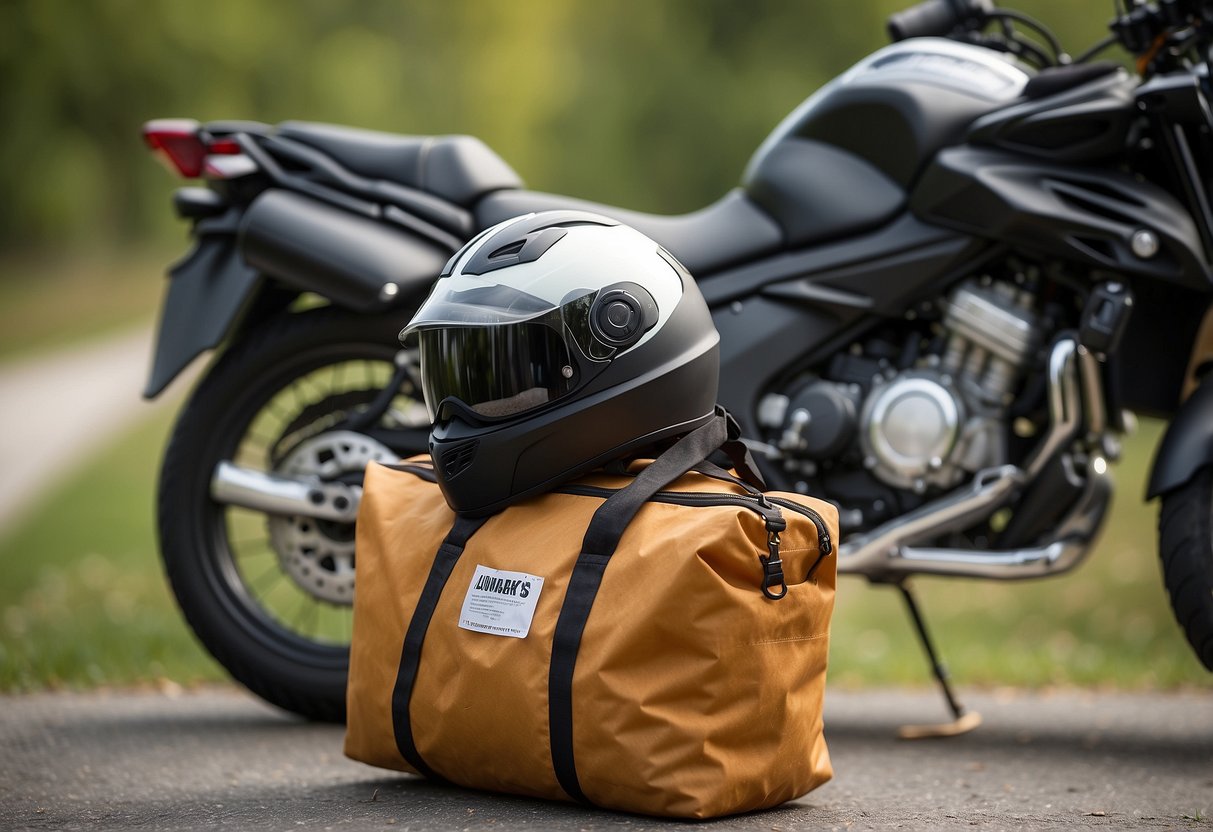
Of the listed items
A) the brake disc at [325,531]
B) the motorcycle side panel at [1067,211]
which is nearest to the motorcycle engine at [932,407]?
the motorcycle side panel at [1067,211]

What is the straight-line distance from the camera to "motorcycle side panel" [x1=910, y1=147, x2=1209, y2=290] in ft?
9.17

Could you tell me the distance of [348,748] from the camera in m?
2.30

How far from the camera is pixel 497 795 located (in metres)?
2.24

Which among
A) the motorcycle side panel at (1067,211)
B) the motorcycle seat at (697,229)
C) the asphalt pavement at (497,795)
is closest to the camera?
the asphalt pavement at (497,795)

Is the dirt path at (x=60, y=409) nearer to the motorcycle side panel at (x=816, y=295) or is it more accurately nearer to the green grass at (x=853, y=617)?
the green grass at (x=853, y=617)

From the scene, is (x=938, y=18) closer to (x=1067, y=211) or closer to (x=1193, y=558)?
(x=1067, y=211)

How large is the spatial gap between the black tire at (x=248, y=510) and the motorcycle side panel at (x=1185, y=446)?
1.67 m

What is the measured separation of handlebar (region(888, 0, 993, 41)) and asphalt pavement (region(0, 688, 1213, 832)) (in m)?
1.74

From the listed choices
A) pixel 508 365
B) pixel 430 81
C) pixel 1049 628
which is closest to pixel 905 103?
pixel 508 365

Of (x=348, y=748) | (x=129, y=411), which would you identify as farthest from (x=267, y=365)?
(x=129, y=411)

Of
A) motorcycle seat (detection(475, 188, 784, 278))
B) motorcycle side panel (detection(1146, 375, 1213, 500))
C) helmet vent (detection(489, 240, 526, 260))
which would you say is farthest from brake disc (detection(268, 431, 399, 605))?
motorcycle side panel (detection(1146, 375, 1213, 500))

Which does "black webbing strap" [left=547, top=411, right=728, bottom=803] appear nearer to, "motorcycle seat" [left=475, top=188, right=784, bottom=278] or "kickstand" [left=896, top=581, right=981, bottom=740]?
"motorcycle seat" [left=475, top=188, right=784, bottom=278]

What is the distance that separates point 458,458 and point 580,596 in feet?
1.24

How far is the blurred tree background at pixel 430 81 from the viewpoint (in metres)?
17.6
